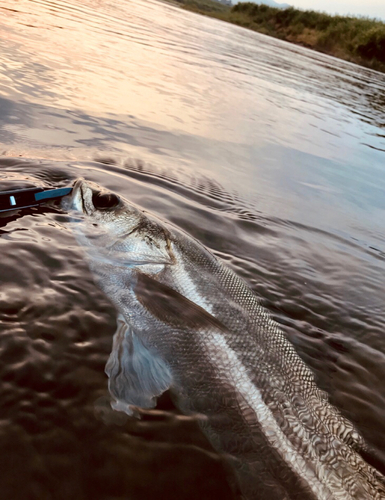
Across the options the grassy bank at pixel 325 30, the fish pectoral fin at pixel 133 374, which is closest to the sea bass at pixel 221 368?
the fish pectoral fin at pixel 133 374

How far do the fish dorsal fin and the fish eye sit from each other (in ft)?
2.83

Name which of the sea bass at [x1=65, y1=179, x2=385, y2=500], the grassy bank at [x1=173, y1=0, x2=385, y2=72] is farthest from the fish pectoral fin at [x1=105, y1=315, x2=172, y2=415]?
the grassy bank at [x1=173, y1=0, x2=385, y2=72]

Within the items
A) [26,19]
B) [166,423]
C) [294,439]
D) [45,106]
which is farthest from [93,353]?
[26,19]

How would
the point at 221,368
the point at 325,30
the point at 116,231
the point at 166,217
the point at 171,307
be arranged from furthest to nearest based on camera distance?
1. the point at 325,30
2. the point at 166,217
3. the point at 116,231
4. the point at 171,307
5. the point at 221,368

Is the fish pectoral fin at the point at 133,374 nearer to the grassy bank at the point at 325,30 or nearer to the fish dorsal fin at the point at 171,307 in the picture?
the fish dorsal fin at the point at 171,307

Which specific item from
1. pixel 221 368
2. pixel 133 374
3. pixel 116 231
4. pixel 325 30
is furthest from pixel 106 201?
pixel 325 30

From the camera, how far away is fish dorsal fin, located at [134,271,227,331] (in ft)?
9.10

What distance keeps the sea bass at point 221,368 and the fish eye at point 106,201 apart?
0.14 metres

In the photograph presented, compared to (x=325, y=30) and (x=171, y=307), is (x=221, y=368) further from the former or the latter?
(x=325, y=30)

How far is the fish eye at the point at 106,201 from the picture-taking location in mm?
3652

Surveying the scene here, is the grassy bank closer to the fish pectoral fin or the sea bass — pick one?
the sea bass

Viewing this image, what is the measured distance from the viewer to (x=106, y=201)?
3.66m

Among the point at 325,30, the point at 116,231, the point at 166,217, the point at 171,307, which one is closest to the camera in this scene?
the point at 171,307

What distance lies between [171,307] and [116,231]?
102 cm
